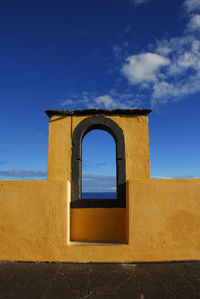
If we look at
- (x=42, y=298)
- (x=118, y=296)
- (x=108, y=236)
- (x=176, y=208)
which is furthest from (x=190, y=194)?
(x=42, y=298)

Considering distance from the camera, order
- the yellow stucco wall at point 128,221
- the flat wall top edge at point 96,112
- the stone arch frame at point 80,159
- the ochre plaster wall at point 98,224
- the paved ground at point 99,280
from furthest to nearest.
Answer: the flat wall top edge at point 96,112 → the stone arch frame at point 80,159 → the ochre plaster wall at point 98,224 → the yellow stucco wall at point 128,221 → the paved ground at point 99,280

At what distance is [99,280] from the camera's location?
3377 millimetres

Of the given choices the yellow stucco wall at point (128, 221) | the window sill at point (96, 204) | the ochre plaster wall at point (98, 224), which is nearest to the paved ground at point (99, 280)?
the yellow stucco wall at point (128, 221)

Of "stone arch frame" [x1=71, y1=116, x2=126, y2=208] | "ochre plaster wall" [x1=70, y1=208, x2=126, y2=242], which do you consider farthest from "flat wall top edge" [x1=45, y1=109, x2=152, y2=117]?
"ochre plaster wall" [x1=70, y1=208, x2=126, y2=242]

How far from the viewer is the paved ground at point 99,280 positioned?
9.78 ft

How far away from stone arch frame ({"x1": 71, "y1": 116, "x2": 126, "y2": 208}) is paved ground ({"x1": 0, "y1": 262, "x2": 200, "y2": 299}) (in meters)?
1.38

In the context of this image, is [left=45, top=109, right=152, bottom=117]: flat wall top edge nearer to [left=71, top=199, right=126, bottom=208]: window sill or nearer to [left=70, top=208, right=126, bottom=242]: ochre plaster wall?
[left=71, top=199, right=126, bottom=208]: window sill

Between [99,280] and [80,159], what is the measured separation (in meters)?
2.78

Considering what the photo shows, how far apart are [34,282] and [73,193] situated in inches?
80.3

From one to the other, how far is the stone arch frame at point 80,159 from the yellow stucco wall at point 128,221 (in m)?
0.67

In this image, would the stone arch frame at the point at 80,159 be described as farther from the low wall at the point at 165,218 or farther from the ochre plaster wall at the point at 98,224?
the low wall at the point at 165,218

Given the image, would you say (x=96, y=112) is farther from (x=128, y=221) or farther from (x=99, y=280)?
(x=99, y=280)

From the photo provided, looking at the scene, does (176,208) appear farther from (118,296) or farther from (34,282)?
(34,282)

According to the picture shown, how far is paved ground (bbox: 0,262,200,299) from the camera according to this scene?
117 inches
